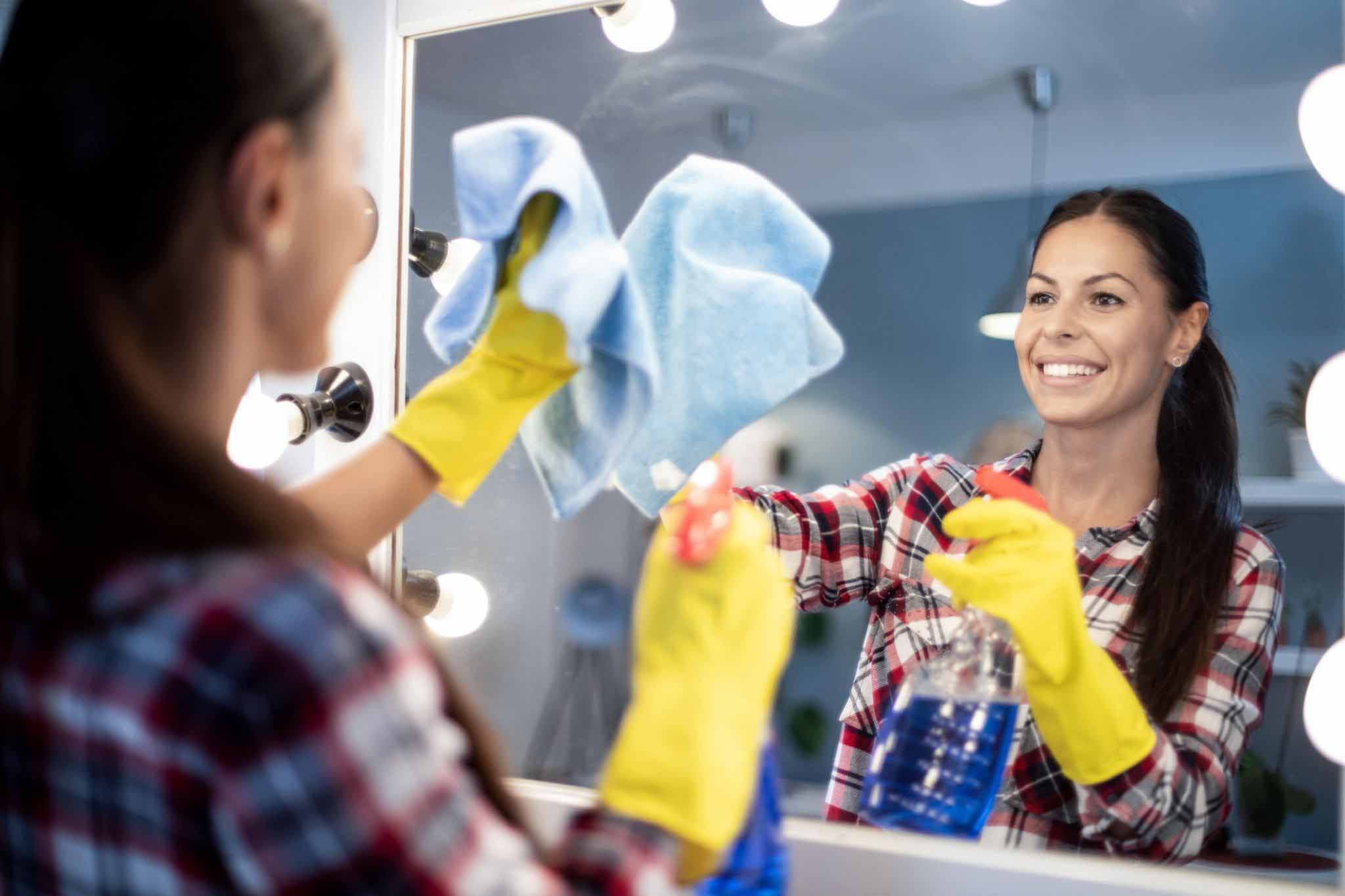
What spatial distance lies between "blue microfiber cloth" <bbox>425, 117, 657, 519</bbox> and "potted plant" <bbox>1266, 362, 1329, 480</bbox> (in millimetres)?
526

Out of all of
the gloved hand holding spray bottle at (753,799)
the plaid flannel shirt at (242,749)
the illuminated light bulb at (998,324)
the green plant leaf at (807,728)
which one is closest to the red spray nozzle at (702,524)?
the gloved hand holding spray bottle at (753,799)

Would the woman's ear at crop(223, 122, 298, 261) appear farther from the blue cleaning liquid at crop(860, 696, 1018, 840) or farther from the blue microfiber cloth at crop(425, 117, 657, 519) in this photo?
the blue cleaning liquid at crop(860, 696, 1018, 840)

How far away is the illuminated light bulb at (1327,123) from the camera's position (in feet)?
2.45

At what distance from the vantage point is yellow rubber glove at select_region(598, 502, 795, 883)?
0.52 m

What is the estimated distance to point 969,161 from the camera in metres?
1.73

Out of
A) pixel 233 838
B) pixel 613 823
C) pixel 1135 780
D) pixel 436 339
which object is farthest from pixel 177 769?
pixel 1135 780

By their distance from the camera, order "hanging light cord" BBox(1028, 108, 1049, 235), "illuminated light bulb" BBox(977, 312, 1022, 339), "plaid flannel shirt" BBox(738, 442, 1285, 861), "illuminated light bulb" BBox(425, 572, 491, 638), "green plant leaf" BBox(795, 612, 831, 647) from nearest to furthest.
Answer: "plaid flannel shirt" BBox(738, 442, 1285, 861) < "illuminated light bulb" BBox(425, 572, 491, 638) < "hanging light cord" BBox(1028, 108, 1049, 235) < "illuminated light bulb" BBox(977, 312, 1022, 339) < "green plant leaf" BBox(795, 612, 831, 647)

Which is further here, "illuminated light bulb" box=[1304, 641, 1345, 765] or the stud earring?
"illuminated light bulb" box=[1304, 641, 1345, 765]

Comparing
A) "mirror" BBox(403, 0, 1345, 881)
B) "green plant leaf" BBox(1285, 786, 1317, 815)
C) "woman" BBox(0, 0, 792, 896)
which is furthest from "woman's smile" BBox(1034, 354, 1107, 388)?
"woman" BBox(0, 0, 792, 896)

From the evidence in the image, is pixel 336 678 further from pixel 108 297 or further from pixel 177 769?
pixel 108 297

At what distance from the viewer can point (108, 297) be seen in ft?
1.58

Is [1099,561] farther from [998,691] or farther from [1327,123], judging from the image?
[1327,123]

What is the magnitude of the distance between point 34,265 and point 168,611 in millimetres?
160

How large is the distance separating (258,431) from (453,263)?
25 centimetres
